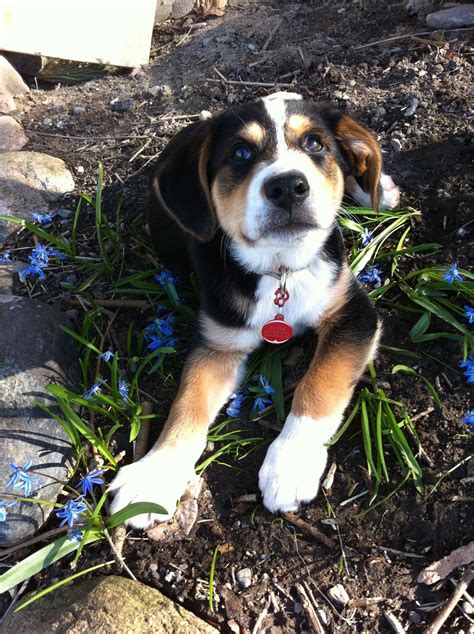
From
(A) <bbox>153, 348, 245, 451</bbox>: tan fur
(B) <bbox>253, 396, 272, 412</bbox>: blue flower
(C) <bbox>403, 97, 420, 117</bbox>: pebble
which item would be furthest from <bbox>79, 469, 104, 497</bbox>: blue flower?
(C) <bbox>403, 97, 420, 117</bbox>: pebble

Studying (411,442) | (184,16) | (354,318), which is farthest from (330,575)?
(184,16)

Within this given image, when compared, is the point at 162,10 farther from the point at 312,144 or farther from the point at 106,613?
the point at 106,613

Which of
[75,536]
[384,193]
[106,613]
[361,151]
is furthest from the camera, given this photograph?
[384,193]

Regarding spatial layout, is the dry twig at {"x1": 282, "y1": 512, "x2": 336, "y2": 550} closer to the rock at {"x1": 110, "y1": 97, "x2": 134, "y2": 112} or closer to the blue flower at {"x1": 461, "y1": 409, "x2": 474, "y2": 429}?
the blue flower at {"x1": 461, "y1": 409, "x2": 474, "y2": 429}

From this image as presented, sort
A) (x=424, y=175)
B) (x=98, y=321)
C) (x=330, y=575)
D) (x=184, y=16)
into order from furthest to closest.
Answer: (x=184, y=16)
(x=424, y=175)
(x=98, y=321)
(x=330, y=575)

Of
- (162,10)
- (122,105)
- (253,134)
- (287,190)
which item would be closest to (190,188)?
(253,134)

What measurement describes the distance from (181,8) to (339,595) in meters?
4.95

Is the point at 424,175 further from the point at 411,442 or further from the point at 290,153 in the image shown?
the point at 411,442

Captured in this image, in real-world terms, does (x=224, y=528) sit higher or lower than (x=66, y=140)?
lower

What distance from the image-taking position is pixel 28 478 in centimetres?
279

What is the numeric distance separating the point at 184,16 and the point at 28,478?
4.45 meters

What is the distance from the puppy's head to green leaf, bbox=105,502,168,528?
117 cm

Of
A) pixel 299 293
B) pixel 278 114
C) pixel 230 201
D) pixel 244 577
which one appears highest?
pixel 278 114

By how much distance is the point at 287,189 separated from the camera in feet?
8.89
